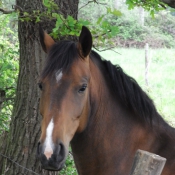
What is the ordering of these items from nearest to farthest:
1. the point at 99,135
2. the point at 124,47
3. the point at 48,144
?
the point at 48,144, the point at 99,135, the point at 124,47

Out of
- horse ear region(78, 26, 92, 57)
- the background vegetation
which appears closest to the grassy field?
the background vegetation

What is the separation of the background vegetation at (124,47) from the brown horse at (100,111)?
43cm

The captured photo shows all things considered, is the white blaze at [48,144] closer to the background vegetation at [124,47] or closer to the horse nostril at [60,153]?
the horse nostril at [60,153]

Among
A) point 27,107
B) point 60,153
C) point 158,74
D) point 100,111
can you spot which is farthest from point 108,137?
point 158,74

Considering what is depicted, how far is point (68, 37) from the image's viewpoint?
11.6ft

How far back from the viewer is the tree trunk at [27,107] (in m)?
3.71

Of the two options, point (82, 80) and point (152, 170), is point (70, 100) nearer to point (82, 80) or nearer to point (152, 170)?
point (82, 80)

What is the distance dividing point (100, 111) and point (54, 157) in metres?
0.68

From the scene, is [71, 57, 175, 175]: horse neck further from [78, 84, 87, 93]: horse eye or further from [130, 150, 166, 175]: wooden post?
[130, 150, 166, 175]: wooden post

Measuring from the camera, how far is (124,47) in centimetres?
1969

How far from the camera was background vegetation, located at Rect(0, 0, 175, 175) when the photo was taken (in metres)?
3.44

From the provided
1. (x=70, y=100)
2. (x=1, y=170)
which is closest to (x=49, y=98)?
(x=70, y=100)

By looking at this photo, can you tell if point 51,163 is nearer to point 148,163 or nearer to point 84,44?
point 148,163

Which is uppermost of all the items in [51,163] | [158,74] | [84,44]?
[84,44]
